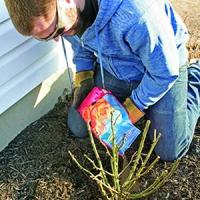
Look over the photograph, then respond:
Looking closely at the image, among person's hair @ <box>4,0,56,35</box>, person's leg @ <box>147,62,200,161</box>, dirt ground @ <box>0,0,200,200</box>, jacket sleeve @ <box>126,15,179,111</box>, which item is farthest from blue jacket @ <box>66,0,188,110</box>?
dirt ground @ <box>0,0,200,200</box>

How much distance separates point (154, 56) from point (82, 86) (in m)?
0.58

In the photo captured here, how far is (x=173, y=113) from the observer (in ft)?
6.95

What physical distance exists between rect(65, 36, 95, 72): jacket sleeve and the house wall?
179 mm

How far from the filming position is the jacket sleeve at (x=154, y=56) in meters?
1.77

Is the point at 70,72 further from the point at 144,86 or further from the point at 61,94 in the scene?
the point at 144,86

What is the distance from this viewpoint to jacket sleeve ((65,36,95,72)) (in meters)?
2.29

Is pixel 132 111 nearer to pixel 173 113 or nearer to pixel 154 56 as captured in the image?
pixel 173 113

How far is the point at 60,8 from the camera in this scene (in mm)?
1651

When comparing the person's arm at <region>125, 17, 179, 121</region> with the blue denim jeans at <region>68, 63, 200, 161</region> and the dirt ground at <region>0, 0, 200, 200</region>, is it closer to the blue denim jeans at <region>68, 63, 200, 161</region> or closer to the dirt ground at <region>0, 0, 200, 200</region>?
the blue denim jeans at <region>68, 63, 200, 161</region>

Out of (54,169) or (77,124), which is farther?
(77,124)

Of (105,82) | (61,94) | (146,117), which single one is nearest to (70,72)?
(61,94)

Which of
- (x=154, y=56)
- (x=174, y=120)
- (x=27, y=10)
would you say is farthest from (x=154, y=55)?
(x=27, y=10)

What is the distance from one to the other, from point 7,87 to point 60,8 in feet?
2.33

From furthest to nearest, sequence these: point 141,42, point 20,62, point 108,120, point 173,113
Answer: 1. point 20,62
2. point 173,113
3. point 108,120
4. point 141,42
